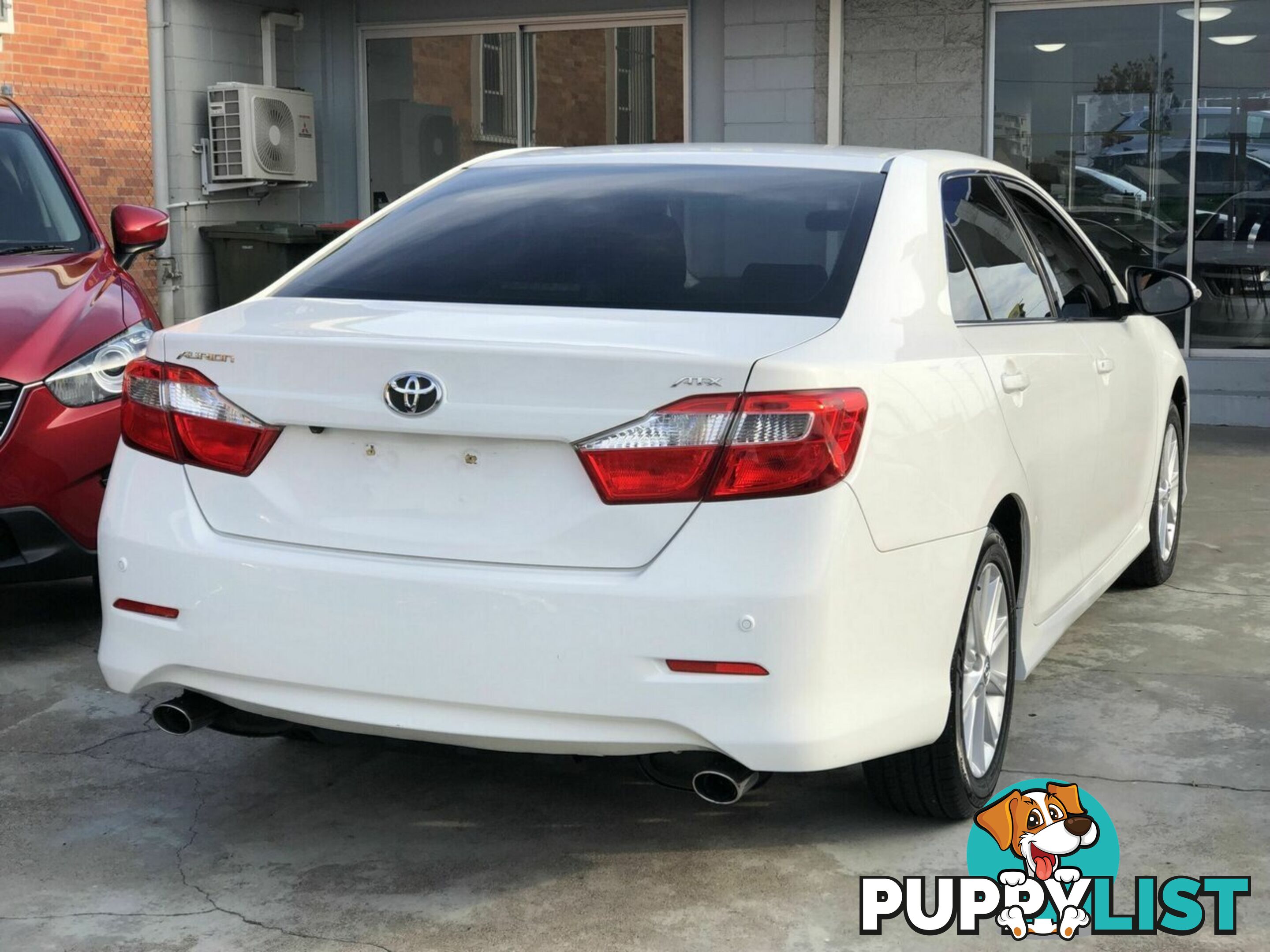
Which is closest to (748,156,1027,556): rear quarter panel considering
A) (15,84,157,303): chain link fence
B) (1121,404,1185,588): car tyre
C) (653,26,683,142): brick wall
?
(1121,404,1185,588): car tyre

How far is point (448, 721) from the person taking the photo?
3041mm

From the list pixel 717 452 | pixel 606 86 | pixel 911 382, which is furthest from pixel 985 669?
pixel 606 86

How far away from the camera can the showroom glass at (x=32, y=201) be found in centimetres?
604

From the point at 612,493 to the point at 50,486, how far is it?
8.95 feet

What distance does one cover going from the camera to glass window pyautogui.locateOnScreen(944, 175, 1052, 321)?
396cm

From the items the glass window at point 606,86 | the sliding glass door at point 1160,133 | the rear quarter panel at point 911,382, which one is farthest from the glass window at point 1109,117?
the rear quarter panel at point 911,382

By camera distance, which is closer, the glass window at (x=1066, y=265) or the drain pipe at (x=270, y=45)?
the glass window at (x=1066, y=265)

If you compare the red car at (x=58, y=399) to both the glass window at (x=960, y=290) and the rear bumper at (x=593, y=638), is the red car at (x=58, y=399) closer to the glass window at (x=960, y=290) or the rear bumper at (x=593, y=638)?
the rear bumper at (x=593, y=638)

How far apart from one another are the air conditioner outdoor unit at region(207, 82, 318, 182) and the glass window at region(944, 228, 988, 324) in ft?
30.9

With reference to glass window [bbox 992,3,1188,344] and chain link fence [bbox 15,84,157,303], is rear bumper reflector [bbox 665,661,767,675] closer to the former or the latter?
glass window [bbox 992,3,1188,344]

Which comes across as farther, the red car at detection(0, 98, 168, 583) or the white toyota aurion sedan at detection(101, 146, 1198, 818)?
the red car at detection(0, 98, 168, 583)

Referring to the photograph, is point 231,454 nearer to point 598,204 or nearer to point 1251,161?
point 598,204

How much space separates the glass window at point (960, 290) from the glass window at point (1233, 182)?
24.7 feet

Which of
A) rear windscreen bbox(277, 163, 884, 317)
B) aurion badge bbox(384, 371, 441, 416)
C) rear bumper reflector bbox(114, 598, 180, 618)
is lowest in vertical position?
rear bumper reflector bbox(114, 598, 180, 618)
